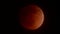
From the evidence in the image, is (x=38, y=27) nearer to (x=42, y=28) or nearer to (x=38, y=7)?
(x=42, y=28)

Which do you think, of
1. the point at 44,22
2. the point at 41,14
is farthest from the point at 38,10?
the point at 44,22

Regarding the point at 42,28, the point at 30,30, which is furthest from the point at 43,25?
the point at 30,30

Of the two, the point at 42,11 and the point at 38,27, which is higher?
the point at 42,11

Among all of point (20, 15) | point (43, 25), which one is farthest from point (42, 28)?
point (20, 15)

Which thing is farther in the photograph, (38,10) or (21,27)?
(21,27)

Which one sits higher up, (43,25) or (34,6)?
(34,6)

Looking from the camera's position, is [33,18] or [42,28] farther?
[42,28]

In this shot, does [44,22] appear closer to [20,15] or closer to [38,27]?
[38,27]
